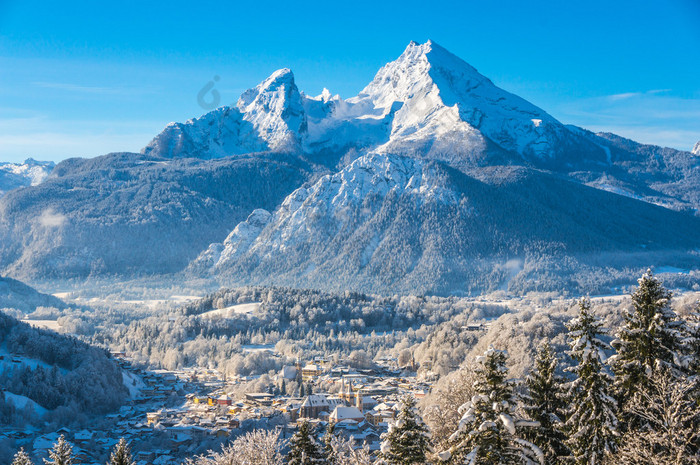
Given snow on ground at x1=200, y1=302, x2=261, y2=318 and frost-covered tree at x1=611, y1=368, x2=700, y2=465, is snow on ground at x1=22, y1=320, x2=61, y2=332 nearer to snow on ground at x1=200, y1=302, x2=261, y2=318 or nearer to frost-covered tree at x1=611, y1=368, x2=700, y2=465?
snow on ground at x1=200, y1=302, x2=261, y2=318

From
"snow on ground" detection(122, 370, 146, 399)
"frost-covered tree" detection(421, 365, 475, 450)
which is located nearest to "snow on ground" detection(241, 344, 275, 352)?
"snow on ground" detection(122, 370, 146, 399)

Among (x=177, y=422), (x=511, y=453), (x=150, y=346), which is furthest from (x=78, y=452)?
(x=150, y=346)

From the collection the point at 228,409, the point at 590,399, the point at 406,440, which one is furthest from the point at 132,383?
the point at 590,399

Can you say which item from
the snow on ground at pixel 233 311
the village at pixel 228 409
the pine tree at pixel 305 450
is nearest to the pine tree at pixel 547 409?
the pine tree at pixel 305 450

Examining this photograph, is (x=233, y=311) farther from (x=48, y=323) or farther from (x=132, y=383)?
(x=132, y=383)

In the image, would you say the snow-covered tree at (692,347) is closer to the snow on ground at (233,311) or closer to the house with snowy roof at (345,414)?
the house with snowy roof at (345,414)

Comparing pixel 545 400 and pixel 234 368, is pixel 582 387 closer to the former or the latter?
pixel 545 400
